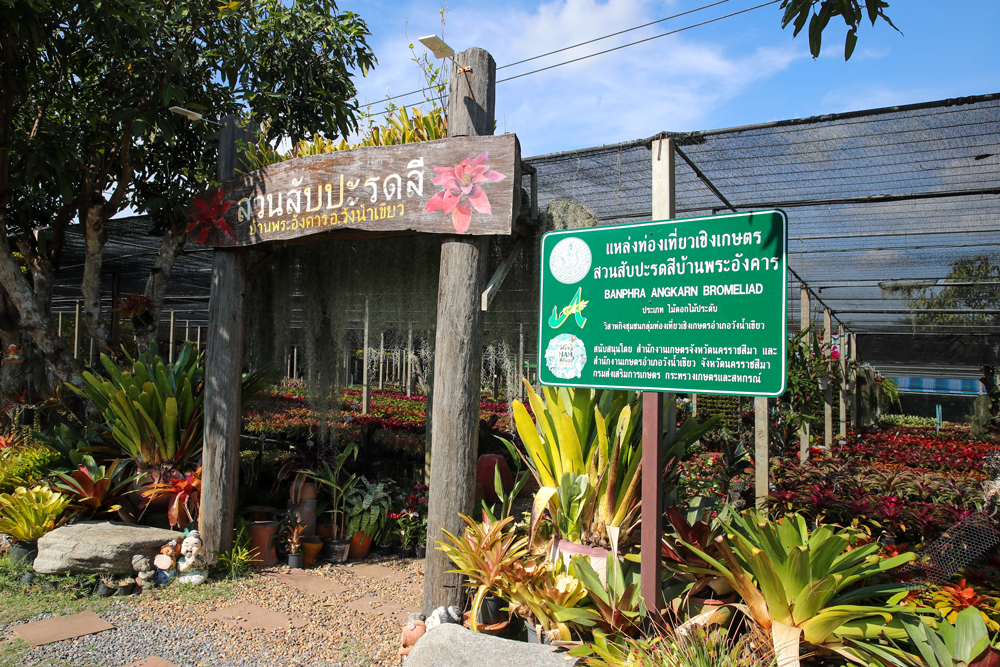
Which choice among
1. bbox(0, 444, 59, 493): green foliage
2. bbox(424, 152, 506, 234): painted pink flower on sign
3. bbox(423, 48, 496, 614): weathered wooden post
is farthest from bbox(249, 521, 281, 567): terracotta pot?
bbox(424, 152, 506, 234): painted pink flower on sign

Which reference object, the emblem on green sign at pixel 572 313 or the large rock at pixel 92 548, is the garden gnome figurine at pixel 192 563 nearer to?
the large rock at pixel 92 548

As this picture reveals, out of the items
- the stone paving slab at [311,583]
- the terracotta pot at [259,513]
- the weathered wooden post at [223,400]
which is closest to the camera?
the stone paving slab at [311,583]

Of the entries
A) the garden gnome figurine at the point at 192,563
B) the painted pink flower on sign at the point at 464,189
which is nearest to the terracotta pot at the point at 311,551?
the garden gnome figurine at the point at 192,563

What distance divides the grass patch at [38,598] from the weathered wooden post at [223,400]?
0.75 m

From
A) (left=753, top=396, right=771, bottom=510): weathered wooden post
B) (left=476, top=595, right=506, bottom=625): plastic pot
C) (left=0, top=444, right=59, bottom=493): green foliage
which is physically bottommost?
(left=476, top=595, right=506, bottom=625): plastic pot

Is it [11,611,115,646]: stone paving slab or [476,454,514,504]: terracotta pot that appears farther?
[476,454,514,504]: terracotta pot

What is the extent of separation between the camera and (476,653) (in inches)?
109

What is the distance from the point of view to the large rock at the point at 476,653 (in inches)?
105

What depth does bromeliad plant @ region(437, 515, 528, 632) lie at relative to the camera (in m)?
3.21

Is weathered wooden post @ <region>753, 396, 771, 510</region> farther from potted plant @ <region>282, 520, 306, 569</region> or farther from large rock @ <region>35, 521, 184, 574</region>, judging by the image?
large rock @ <region>35, 521, 184, 574</region>

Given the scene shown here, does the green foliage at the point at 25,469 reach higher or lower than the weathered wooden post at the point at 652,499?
lower

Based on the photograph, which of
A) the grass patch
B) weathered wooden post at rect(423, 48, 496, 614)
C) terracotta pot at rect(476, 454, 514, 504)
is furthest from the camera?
terracotta pot at rect(476, 454, 514, 504)

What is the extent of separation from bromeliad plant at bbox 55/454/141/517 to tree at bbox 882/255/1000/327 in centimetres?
797

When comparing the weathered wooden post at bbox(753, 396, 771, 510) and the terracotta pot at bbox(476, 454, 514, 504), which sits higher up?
the weathered wooden post at bbox(753, 396, 771, 510)
